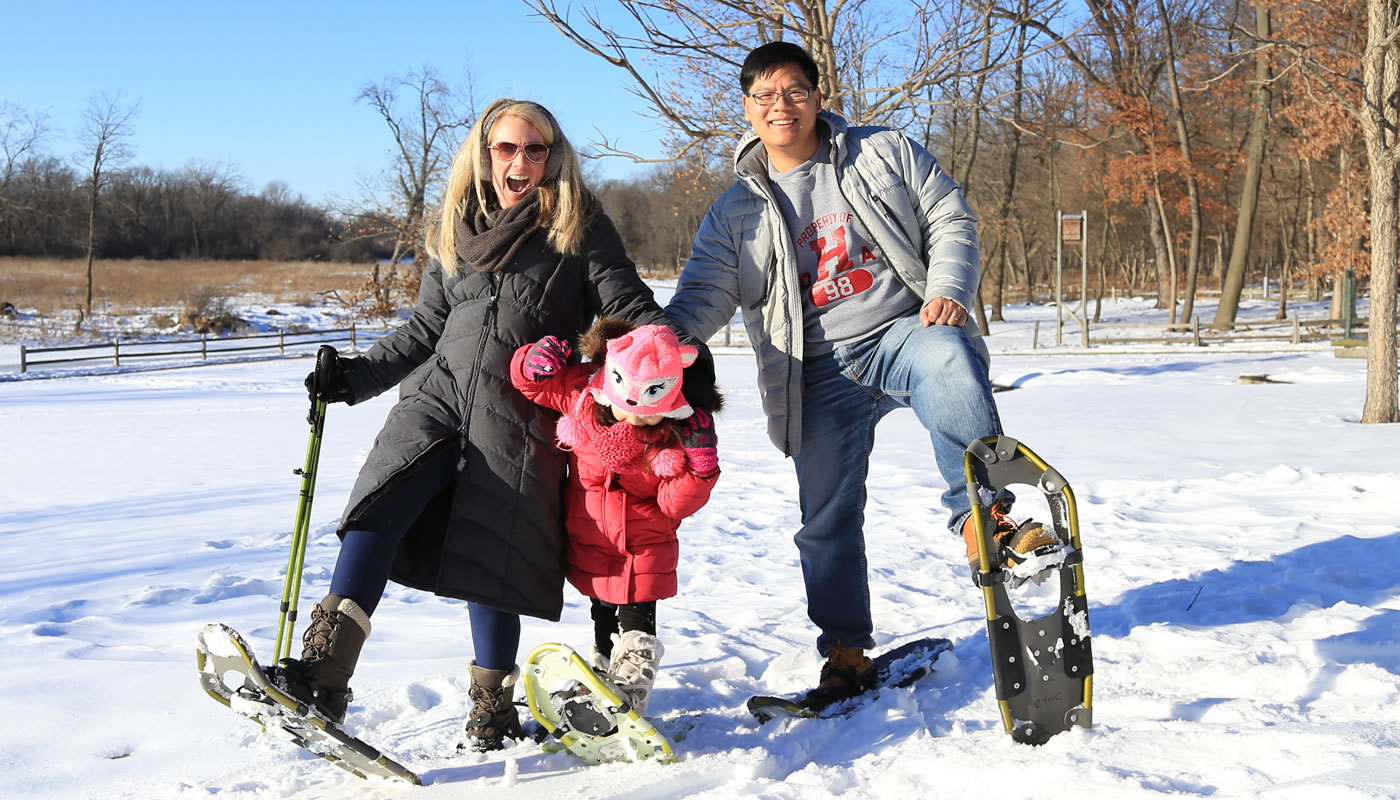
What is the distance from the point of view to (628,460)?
8.83ft

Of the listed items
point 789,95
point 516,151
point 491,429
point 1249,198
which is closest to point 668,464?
point 491,429

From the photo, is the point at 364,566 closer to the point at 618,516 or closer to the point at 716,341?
the point at 618,516

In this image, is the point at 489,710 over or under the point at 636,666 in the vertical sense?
under

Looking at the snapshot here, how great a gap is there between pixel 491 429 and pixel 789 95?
1.37 m

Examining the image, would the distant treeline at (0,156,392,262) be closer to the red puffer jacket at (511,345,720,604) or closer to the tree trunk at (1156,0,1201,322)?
the tree trunk at (1156,0,1201,322)

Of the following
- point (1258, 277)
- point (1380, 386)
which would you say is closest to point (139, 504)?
point (1380, 386)

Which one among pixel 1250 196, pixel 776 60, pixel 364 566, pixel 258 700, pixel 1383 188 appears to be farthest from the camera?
pixel 1250 196

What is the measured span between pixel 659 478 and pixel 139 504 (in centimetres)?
588

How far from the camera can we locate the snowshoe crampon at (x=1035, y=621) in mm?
2492

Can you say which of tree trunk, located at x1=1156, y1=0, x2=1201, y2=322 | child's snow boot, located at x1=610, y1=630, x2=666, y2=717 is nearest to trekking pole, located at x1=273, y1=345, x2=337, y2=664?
child's snow boot, located at x1=610, y1=630, x2=666, y2=717

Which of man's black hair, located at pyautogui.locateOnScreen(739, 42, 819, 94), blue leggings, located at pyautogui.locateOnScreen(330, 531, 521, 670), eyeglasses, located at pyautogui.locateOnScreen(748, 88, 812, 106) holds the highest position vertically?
man's black hair, located at pyautogui.locateOnScreen(739, 42, 819, 94)

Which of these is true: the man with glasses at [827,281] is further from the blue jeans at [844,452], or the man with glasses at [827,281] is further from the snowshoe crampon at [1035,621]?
the snowshoe crampon at [1035,621]

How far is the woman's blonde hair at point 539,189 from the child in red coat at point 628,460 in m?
0.32

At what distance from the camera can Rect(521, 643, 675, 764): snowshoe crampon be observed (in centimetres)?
256
